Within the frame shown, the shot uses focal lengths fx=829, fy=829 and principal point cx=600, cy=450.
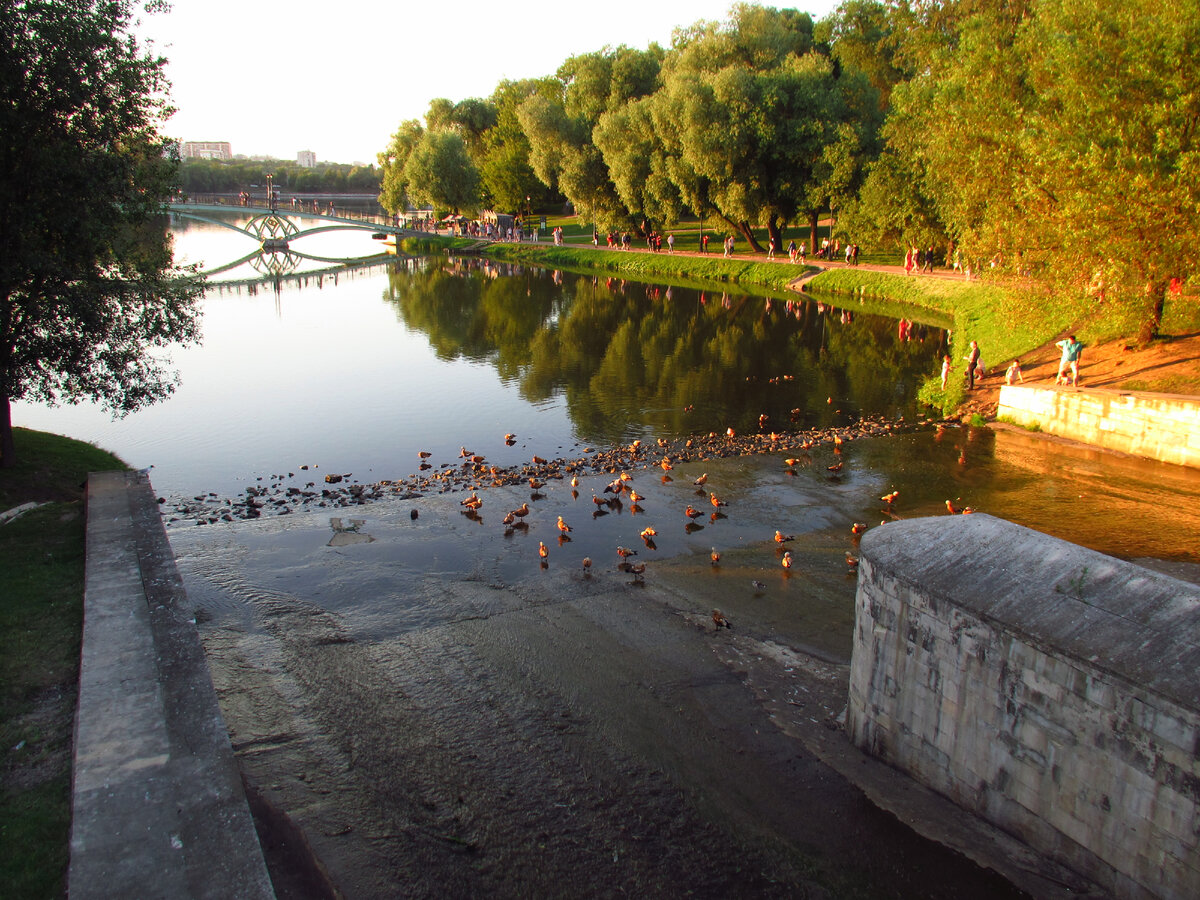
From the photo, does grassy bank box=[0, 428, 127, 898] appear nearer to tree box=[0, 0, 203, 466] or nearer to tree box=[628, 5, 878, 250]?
tree box=[0, 0, 203, 466]

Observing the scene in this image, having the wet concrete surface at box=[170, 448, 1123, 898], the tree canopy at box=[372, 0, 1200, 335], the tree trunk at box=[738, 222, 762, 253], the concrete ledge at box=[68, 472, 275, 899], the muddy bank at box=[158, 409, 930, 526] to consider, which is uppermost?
the tree canopy at box=[372, 0, 1200, 335]

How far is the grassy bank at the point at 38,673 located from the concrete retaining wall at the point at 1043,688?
8.68 m

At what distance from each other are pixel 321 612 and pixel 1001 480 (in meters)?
17.1

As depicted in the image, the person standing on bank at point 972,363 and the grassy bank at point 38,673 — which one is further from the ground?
the person standing on bank at point 972,363

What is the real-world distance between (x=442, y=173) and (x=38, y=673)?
88.6 meters

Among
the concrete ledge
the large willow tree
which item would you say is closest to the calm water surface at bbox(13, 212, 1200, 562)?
the large willow tree

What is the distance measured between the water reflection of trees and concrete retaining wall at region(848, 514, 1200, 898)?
17.7 m

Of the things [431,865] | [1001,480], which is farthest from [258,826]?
[1001,480]

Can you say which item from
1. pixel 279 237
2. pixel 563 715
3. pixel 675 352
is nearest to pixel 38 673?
pixel 563 715

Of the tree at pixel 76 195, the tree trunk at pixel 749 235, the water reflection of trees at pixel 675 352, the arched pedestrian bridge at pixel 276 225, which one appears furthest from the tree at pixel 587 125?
the tree at pixel 76 195

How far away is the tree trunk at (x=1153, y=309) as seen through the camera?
2462 cm

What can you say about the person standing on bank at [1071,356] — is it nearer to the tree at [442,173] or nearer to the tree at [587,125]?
the tree at [587,125]

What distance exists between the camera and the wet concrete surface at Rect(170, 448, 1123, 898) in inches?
353

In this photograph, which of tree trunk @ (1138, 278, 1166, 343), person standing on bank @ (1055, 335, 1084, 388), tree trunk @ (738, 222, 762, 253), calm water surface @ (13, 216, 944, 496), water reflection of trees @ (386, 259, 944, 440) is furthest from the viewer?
tree trunk @ (738, 222, 762, 253)
